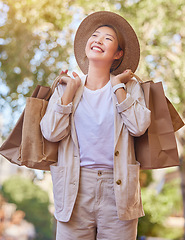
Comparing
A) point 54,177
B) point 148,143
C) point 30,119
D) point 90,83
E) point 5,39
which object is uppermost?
point 5,39

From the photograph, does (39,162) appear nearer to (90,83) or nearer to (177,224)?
(90,83)

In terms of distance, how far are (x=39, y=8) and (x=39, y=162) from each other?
332 centimetres

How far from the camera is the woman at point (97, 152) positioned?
1379mm

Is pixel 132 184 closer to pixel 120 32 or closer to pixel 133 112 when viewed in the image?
pixel 133 112

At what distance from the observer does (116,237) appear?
4.46 feet

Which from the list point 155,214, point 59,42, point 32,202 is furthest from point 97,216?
point 32,202

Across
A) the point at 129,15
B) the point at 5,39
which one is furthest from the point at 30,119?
the point at 5,39

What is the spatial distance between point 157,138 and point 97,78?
42cm

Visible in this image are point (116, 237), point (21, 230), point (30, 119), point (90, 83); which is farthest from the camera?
point (21, 230)

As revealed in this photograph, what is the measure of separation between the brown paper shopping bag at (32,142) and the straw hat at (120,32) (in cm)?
32

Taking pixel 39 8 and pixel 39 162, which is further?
pixel 39 8

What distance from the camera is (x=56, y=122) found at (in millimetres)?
1398

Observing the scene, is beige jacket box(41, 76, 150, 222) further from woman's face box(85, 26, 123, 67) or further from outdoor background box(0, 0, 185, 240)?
outdoor background box(0, 0, 185, 240)

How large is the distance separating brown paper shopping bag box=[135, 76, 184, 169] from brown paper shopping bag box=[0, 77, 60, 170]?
1.38 ft
